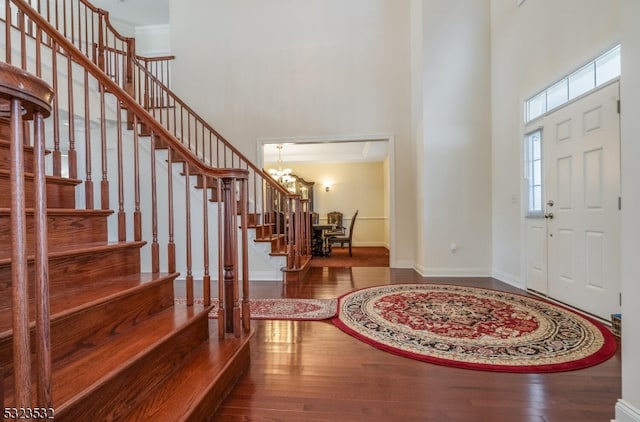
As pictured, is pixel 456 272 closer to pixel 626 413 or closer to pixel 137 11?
pixel 626 413

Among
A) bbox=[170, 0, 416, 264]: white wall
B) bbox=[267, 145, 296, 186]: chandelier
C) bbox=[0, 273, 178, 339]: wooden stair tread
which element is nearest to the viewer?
bbox=[0, 273, 178, 339]: wooden stair tread

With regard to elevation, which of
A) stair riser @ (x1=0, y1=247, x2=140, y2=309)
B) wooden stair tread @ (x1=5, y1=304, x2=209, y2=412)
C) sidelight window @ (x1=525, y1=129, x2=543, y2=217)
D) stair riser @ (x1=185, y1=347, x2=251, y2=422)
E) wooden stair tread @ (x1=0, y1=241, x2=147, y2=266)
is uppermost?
sidelight window @ (x1=525, y1=129, x2=543, y2=217)

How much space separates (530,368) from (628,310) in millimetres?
732

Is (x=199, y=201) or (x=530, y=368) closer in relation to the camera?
(x=530, y=368)

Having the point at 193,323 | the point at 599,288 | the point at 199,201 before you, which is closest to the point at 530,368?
the point at 599,288

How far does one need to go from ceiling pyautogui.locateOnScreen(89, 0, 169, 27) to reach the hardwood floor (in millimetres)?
6813

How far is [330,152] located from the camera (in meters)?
7.82

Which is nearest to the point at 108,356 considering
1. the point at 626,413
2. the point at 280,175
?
the point at 626,413

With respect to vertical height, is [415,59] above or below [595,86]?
above

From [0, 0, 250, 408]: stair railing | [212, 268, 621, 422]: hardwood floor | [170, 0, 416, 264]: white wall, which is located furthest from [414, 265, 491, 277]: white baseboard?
[0, 0, 250, 408]: stair railing

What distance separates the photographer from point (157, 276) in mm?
1691

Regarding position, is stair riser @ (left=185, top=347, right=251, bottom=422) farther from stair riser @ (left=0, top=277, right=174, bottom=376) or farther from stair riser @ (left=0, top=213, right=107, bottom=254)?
stair riser @ (left=0, top=213, right=107, bottom=254)

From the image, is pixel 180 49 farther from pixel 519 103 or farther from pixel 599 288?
pixel 599 288

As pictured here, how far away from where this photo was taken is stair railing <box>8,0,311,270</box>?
13.2 ft
